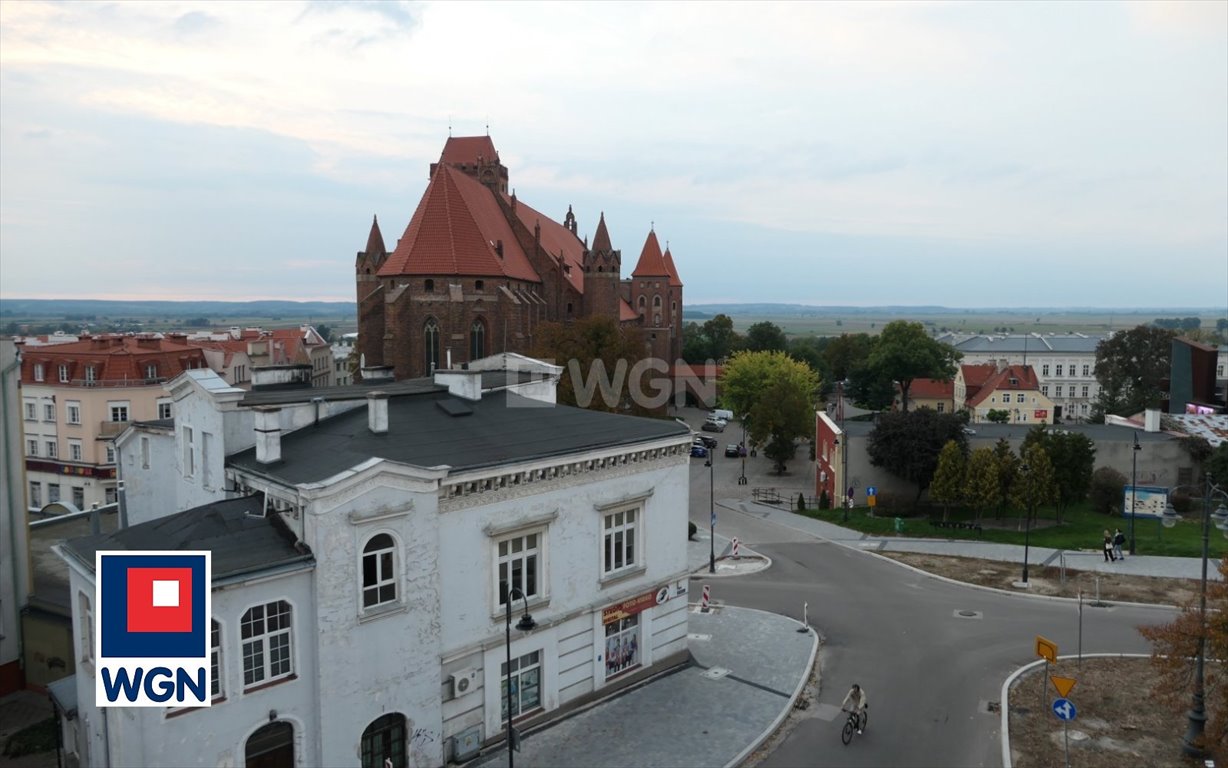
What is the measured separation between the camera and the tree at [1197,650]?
52.5 feet

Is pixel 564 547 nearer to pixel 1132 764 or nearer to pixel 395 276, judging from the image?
pixel 1132 764

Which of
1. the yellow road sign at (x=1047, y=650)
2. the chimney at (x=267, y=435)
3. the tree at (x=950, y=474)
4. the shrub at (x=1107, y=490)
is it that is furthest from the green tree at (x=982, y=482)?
the chimney at (x=267, y=435)

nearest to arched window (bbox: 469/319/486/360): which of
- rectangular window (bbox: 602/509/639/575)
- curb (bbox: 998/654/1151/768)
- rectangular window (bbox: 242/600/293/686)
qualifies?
rectangular window (bbox: 602/509/639/575)

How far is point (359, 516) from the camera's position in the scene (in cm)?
1503

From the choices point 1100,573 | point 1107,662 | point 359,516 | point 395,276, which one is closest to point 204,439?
point 359,516

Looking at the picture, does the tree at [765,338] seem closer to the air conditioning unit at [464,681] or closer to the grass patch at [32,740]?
the air conditioning unit at [464,681]

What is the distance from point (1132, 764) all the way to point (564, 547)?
12.4 metres

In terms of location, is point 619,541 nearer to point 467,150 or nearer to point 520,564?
point 520,564

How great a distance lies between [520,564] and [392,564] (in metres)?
3.25

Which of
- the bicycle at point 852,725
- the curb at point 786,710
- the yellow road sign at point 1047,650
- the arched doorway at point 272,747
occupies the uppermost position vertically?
the yellow road sign at point 1047,650

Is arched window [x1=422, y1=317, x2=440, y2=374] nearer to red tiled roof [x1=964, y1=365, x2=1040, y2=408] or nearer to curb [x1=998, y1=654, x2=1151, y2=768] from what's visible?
curb [x1=998, y1=654, x2=1151, y2=768]

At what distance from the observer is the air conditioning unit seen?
1684cm

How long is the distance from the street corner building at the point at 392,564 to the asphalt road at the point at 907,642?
189 inches

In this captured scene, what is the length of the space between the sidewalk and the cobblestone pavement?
1212cm
